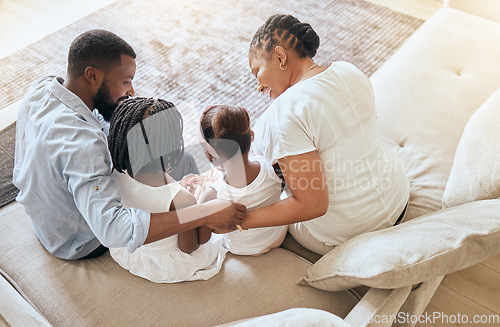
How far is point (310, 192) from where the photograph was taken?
1.12 meters

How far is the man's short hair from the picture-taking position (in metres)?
1.27

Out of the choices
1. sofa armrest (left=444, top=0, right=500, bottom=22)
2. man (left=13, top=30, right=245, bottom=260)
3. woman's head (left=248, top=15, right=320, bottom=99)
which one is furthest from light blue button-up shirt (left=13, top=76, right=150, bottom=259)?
sofa armrest (left=444, top=0, right=500, bottom=22)

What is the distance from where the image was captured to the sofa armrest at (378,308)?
1002 millimetres

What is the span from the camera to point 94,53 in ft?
4.19

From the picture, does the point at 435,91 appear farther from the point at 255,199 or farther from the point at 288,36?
the point at 255,199

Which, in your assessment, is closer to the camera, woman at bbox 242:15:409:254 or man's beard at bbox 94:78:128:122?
woman at bbox 242:15:409:254

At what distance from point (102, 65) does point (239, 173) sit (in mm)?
516

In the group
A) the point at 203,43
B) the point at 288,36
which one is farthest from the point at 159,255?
the point at 203,43

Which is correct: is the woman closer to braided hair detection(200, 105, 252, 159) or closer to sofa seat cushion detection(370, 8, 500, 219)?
braided hair detection(200, 105, 252, 159)

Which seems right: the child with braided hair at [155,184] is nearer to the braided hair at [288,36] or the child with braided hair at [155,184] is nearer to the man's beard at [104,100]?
the man's beard at [104,100]

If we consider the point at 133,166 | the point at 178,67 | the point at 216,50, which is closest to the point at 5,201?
the point at 133,166

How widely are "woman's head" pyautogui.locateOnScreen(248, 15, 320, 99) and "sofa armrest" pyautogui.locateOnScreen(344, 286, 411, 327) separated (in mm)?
624

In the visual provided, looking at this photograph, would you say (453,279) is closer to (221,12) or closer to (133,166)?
(133,166)

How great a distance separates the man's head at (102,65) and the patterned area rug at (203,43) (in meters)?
0.76
